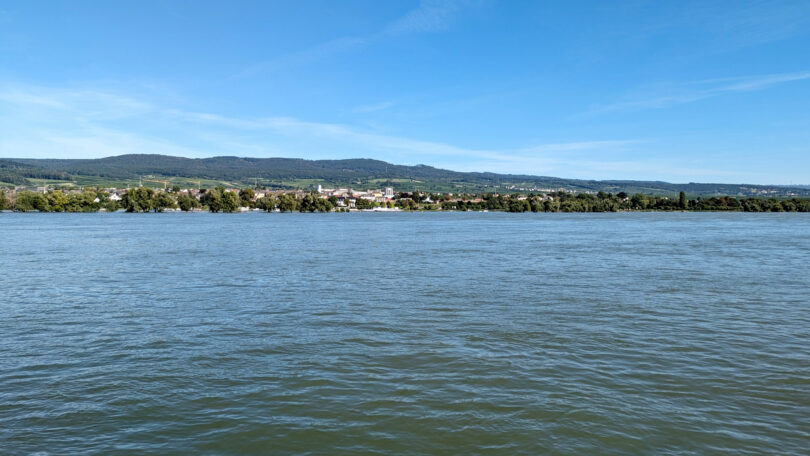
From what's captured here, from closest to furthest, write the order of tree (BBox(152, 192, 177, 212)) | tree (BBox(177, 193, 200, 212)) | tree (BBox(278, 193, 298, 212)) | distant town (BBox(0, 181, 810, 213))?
distant town (BBox(0, 181, 810, 213))
tree (BBox(152, 192, 177, 212))
tree (BBox(177, 193, 200, 212))
tree (BBox(278, 193, 298, 212))

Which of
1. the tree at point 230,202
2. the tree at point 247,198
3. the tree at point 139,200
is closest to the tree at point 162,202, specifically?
the tree at point 139,200

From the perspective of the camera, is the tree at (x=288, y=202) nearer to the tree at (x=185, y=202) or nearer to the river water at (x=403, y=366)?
the tree at (x=185, y=202)

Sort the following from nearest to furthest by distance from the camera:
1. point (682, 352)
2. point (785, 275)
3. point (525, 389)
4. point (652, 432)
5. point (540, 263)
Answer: point (652, 432) < point (525, 389) < point (682, 352) < point (785, 275) < point (540, 263)

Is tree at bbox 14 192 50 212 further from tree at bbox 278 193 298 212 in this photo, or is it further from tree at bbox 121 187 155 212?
tree at bbox 278 193 298 212

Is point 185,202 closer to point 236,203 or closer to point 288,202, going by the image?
point 236,203

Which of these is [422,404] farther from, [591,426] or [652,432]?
[652,432]

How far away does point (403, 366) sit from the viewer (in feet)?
40.8

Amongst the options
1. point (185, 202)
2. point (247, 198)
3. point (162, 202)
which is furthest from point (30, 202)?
point (247, 198)

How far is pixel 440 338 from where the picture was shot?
14891mm

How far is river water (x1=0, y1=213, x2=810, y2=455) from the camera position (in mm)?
8984

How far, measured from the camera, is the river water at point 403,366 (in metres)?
8.98

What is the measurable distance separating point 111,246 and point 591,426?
146 feet

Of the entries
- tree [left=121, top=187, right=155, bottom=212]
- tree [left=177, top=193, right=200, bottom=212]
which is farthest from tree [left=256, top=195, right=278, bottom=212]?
tree [left=121, top=187, right=155, bottom=212]

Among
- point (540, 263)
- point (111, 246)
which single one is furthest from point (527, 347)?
point (111, 246)
